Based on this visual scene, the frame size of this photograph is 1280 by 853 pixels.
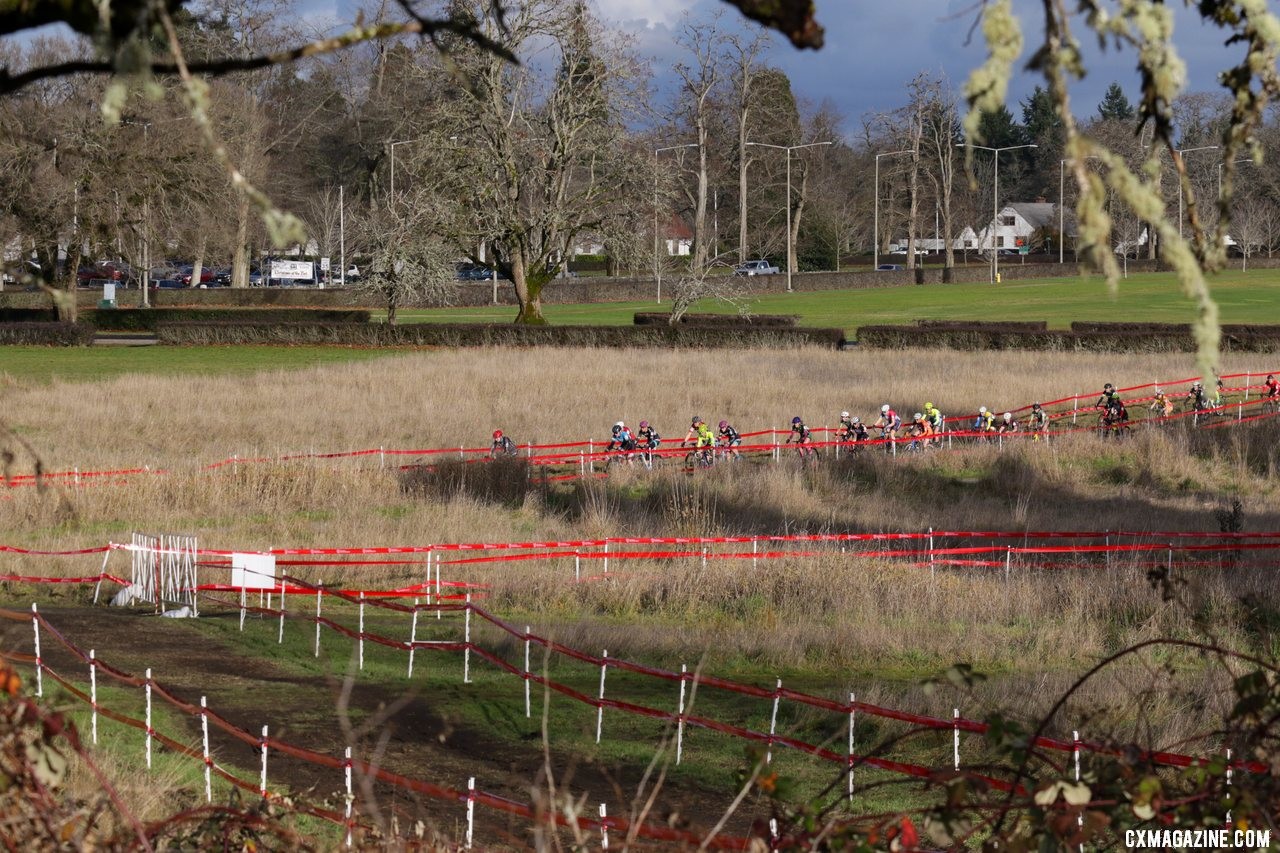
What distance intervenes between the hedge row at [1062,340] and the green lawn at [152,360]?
16581 mm

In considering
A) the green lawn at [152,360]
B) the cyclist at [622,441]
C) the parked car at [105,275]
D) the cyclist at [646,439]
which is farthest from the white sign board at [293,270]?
the cyclist at [646,439]

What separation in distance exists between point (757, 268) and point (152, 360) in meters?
61.2

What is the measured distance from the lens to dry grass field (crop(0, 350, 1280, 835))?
1290 centimetres

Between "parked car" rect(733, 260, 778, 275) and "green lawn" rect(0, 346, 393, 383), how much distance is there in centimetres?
4888

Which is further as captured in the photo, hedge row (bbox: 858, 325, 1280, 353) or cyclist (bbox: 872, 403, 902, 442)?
hedge row (bbox: 858, 325, 1280, 353)

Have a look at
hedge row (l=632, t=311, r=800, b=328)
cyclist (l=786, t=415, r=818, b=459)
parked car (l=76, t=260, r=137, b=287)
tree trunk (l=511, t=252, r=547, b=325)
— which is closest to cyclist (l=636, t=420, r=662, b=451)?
cyclist (l=786, t=415, r=818, b=459)

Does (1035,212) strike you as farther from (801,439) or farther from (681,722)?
(681,722)

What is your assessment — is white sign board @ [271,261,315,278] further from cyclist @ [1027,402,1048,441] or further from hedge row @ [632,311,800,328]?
cyclist @ [1027,402,1048,441]

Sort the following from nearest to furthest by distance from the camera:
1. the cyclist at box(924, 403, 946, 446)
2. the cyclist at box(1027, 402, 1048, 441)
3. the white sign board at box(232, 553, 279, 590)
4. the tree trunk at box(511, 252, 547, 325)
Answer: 1. the white sign board at box(232, 553, 279, 590)
2. the cyclist at box(924, 403, 946, 446)
3. the cyclist at box(1027, 402, 1048, 441)
4. the tree trunk at box(511, 252, 547, 325)

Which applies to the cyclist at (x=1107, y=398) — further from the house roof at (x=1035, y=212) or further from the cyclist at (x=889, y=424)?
the house roof at (x=1035, y=212)

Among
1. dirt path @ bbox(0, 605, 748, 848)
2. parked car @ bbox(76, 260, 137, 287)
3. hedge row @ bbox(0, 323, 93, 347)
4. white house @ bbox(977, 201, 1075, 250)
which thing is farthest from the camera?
white house @ bbox(977, 201, 1075, 250)

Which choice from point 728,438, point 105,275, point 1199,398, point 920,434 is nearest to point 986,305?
point 1199,398

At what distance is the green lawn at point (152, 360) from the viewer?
40906mm

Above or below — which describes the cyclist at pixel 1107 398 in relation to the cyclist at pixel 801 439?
above
